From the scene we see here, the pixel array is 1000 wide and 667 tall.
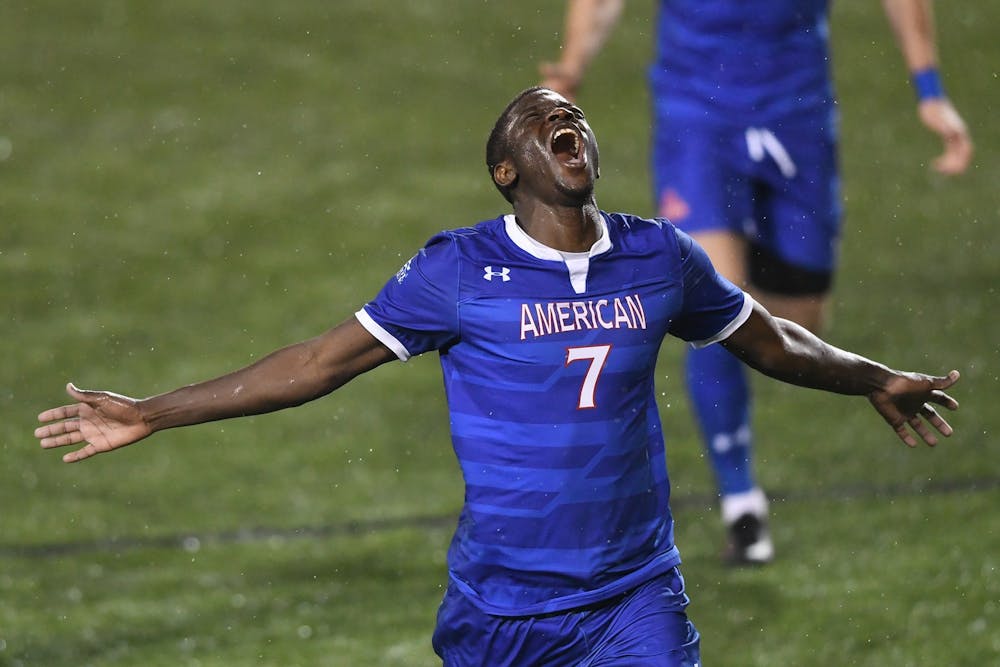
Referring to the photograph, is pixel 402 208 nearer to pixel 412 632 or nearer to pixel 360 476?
pixel 360 476

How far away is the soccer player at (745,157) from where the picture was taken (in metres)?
7.12

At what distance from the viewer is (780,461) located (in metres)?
8.95

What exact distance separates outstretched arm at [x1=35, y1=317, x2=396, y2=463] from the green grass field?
223 centimetres

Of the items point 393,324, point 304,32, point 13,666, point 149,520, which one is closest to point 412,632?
point 13,666

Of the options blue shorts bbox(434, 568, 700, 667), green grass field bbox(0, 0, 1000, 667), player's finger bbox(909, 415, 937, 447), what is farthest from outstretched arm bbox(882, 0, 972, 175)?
blue shorts bbox(434, 568, 700, 667)

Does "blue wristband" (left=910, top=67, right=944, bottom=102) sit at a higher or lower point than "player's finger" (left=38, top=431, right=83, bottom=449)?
lower

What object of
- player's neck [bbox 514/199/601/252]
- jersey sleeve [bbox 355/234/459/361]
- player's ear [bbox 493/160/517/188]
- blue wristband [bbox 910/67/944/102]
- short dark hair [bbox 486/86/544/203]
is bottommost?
blue wristband [bbox 910/67/944/102]

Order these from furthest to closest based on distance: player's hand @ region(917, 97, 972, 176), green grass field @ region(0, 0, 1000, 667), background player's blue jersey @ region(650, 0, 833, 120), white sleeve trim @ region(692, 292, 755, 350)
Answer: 1. player's hand @ region(917, 97, 972, 176)
2. background player's blue jersey @ region(650, 0, 833, 120)
3. green grass field @ region(0, 0, 1000, 667)
4. white sleeve trim @ region(692, 292, 755, 350)

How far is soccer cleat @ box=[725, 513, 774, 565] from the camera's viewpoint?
7148 mm

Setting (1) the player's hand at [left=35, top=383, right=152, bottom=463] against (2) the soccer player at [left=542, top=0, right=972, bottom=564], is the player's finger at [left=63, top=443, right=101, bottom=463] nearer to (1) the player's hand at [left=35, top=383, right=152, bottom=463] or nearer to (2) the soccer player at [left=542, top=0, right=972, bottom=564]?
(1) the player's hand at [left=35, top=383, right=152, bottom=463]

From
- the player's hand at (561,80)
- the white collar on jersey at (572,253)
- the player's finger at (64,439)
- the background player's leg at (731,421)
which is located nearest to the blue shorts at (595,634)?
the white collar on jersey at (572,253)

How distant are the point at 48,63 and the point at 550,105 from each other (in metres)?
12.8

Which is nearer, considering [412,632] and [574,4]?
[412,632]

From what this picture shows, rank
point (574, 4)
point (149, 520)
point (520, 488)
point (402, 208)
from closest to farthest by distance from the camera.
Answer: point (520, 488)
point (574, 4)
point (149, 520)
point (402, 208)
